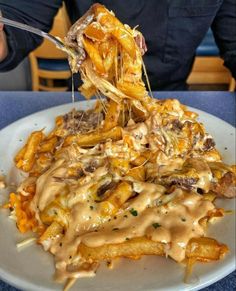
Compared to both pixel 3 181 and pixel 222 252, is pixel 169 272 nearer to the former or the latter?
pixel 222 252

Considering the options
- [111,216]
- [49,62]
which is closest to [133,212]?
[111,216]

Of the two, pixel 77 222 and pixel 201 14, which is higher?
pixel 201 14

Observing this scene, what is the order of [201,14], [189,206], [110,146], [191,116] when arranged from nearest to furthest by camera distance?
[189,206] → [110,146] → [191,116] → [201,14]

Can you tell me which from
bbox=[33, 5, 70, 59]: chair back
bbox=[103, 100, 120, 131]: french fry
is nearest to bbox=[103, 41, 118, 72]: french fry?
bbox=[103, 100, 120, 131]: french fry

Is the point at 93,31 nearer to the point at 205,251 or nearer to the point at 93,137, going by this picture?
the point at 93,137

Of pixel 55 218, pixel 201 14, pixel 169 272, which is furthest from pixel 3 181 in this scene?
pixel 201 14

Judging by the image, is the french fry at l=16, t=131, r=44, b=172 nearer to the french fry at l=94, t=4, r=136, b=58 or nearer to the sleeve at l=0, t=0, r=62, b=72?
the french fry at l=94, t=4, r=136, b=58
